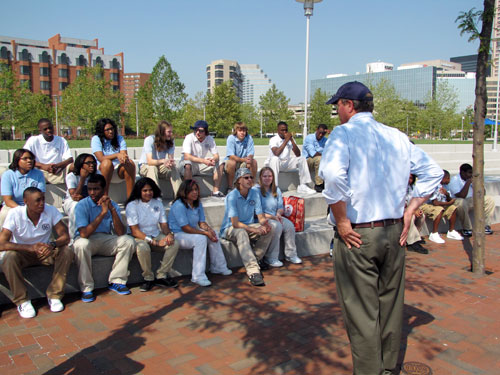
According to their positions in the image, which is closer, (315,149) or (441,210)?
(441,210)

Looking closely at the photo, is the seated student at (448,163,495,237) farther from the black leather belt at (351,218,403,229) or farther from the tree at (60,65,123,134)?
the tree at (60,65,123,134)

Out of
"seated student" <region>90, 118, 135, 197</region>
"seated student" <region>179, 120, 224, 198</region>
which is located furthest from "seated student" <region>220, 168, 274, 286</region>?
"seated student" <region>179, 120, 224, 198</region>

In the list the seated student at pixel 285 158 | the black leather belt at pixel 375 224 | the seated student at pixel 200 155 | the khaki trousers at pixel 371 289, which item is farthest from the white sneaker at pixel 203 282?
the seated student at pixel 285 158

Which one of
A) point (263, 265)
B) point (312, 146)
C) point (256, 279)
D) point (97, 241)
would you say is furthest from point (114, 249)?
point (312, 146)

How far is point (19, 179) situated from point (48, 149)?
1647 mm

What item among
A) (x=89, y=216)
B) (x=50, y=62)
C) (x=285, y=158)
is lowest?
(x=89, y=216)

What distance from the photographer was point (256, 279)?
5.78 metres

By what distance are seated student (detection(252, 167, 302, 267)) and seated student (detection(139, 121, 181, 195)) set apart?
192 centimetres

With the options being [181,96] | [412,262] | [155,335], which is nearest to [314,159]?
[412,262]

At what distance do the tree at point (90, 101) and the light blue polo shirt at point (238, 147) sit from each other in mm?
40276

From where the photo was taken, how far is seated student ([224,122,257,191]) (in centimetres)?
890

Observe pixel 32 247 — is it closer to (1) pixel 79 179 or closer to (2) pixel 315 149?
(1) pixel 79 179

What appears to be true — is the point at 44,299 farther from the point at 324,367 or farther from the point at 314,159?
the point at 314,159

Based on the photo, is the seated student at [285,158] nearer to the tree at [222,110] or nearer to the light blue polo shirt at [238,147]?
the light blue polo shirt at [238,147]
